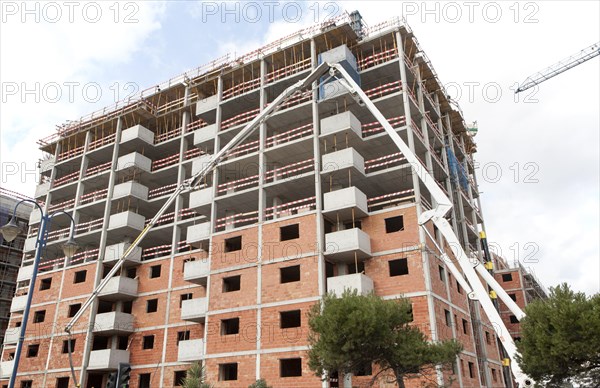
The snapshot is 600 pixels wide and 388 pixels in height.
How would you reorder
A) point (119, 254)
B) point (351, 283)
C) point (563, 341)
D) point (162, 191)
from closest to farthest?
point (563, 341) < point (351, 283) < point (119, 254) < point (162, 191)

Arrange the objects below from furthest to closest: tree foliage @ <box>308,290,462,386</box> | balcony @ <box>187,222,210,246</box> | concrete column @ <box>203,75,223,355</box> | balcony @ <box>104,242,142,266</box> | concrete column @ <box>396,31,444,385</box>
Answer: balcony @ <box>104,242,142,266</box>
balcony @ <box>187,222,210,246</box>
concrete column @ <box>203,75,223,355</box>
concrete column @ <box>396,31,444,385</box>
tree foliage @ <box>308,290,462,386</box>

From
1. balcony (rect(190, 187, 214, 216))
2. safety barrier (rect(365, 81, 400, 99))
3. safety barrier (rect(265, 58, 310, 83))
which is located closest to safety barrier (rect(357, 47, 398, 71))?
safety barrier (rect(365, 81, 400, 99))

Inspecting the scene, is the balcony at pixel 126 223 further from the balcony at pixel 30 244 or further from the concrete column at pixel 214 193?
the balcony at pixel 30 244

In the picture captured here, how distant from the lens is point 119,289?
130 ft

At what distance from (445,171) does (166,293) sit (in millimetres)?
24169

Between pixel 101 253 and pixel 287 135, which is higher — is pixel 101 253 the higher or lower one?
the lower one

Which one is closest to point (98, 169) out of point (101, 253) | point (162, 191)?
point (162, 191)

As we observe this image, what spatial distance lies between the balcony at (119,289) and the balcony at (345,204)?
18270 mm

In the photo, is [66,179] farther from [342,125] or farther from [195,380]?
[195,380]

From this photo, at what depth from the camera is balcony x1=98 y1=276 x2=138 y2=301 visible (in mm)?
39656

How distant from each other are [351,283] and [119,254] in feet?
71.5

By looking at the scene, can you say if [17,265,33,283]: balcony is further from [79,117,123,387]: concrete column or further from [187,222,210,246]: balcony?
[187,222,210,246]: balcony

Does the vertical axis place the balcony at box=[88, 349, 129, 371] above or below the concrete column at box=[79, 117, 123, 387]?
below

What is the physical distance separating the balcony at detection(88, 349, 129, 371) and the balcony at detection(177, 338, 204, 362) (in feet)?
20.2
